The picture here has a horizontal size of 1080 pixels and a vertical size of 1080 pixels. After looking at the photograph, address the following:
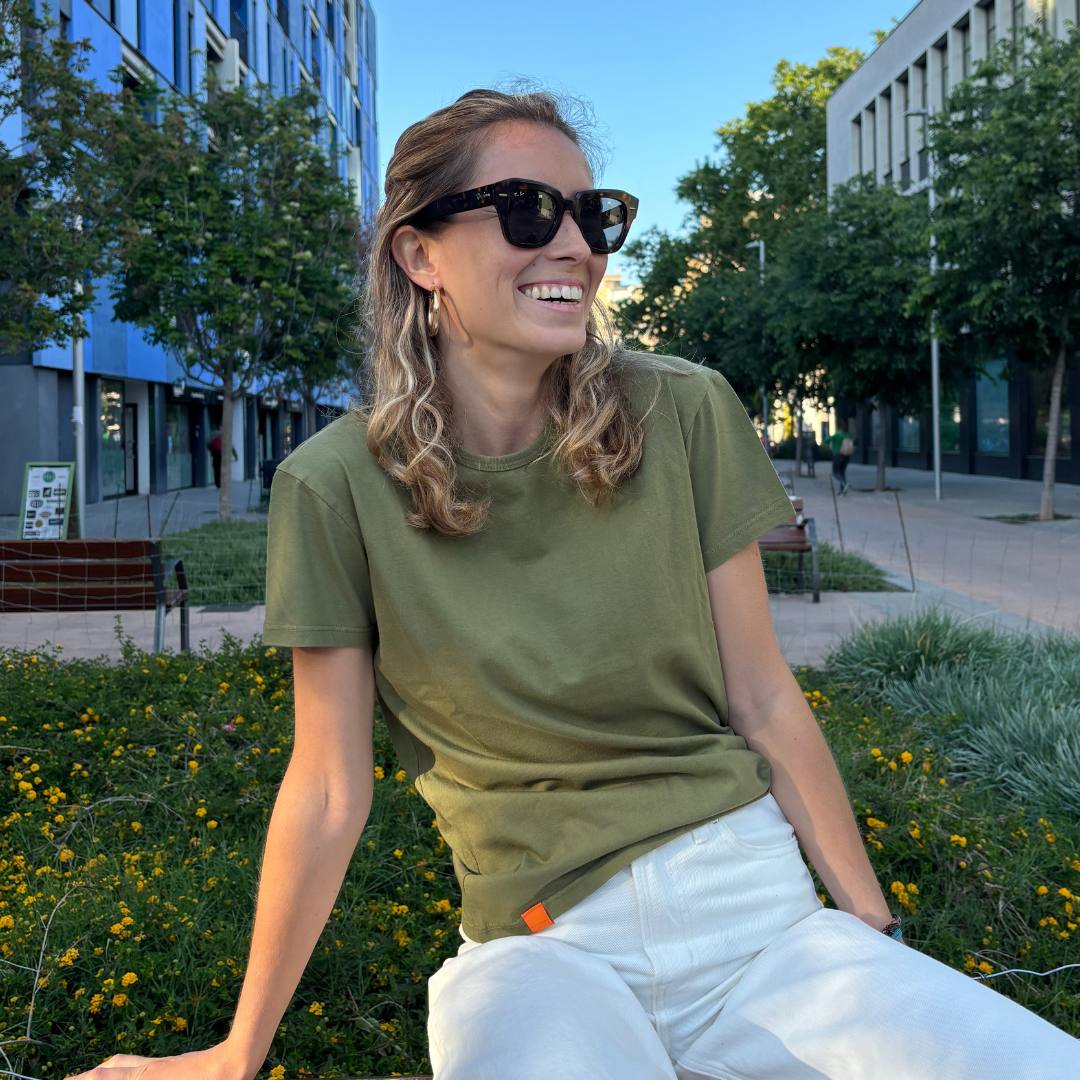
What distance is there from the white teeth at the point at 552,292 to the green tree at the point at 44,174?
13.6m

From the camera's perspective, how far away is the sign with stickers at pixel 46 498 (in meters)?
14.6

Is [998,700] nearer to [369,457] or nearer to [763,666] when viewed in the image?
[763,666]

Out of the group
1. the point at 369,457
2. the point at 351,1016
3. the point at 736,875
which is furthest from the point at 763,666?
the point at 351,1016

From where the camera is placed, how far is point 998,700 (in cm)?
514

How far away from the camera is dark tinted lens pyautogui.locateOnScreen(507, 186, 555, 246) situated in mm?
1863

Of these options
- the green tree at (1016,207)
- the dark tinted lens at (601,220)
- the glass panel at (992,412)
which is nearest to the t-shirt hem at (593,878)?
the dark tinted lens at (601,220)

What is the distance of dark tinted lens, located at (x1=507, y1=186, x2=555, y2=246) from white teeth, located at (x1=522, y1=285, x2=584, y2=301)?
69mm

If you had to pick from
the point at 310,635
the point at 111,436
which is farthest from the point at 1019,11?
the point at 310,635

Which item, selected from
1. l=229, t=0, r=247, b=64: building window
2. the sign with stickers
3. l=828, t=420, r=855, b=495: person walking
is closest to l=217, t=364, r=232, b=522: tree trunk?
the sign with stickers

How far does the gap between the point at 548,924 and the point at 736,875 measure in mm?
252

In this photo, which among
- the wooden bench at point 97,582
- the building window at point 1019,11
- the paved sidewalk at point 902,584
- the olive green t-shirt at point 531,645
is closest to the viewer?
the olive green t-shirt at point 531,645

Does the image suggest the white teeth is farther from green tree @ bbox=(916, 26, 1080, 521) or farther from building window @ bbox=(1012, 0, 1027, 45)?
building window @ bbox=(1012, 0, 1027, 45)

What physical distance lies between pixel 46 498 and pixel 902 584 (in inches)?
375

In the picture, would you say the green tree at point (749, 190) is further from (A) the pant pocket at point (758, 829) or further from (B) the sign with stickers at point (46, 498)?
(A) the pant pocket at point (758, 829)
